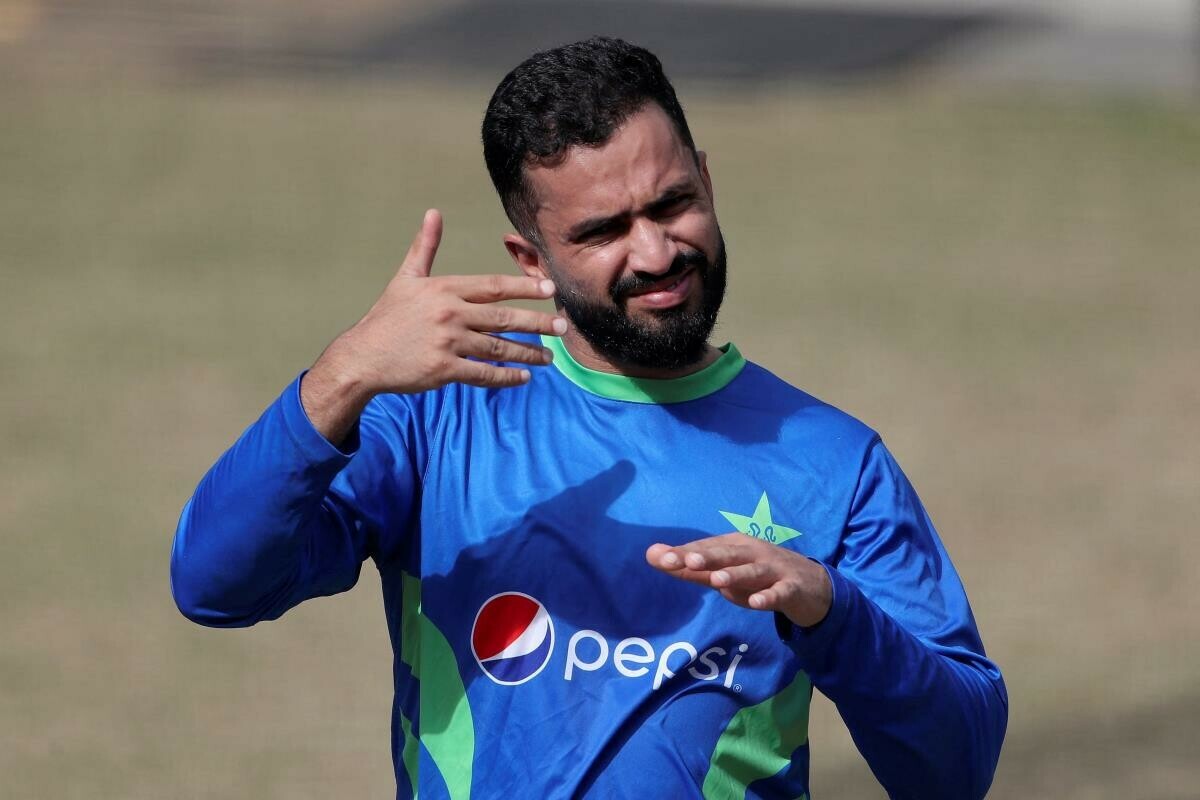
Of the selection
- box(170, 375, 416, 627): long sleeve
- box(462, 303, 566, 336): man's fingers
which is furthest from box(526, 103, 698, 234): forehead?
box(170, 375, 416, 627): long sleeve

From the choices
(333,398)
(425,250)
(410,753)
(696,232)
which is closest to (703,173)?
(696,232)

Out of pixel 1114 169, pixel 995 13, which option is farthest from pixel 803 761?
pixel 995 13

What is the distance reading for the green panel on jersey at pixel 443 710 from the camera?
2748 mm

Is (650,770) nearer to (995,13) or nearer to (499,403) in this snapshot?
(499,403)

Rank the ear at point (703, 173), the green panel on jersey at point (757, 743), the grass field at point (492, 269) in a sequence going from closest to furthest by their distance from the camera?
1. the green panel on jersey at point (757, 743)
2. the ear at point (703, 173)
3. the grass field at point (492, 269)

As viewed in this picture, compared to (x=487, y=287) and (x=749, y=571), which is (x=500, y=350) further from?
(x=749, y=571)

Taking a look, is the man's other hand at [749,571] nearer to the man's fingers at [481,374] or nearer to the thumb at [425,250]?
the man's fingers at [481,374]

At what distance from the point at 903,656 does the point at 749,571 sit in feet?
1.10

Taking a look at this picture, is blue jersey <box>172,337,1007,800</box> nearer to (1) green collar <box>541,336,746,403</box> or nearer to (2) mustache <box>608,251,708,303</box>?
(1) green collar <box>541,336,746,403</box>

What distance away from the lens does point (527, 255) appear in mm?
2943

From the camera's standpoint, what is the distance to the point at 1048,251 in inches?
477

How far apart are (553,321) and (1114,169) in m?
12.0

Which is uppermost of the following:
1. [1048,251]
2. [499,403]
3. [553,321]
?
[553,321]

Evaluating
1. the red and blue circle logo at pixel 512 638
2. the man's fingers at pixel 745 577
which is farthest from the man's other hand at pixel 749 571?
the red and blue circle logo at pixel 512 638
